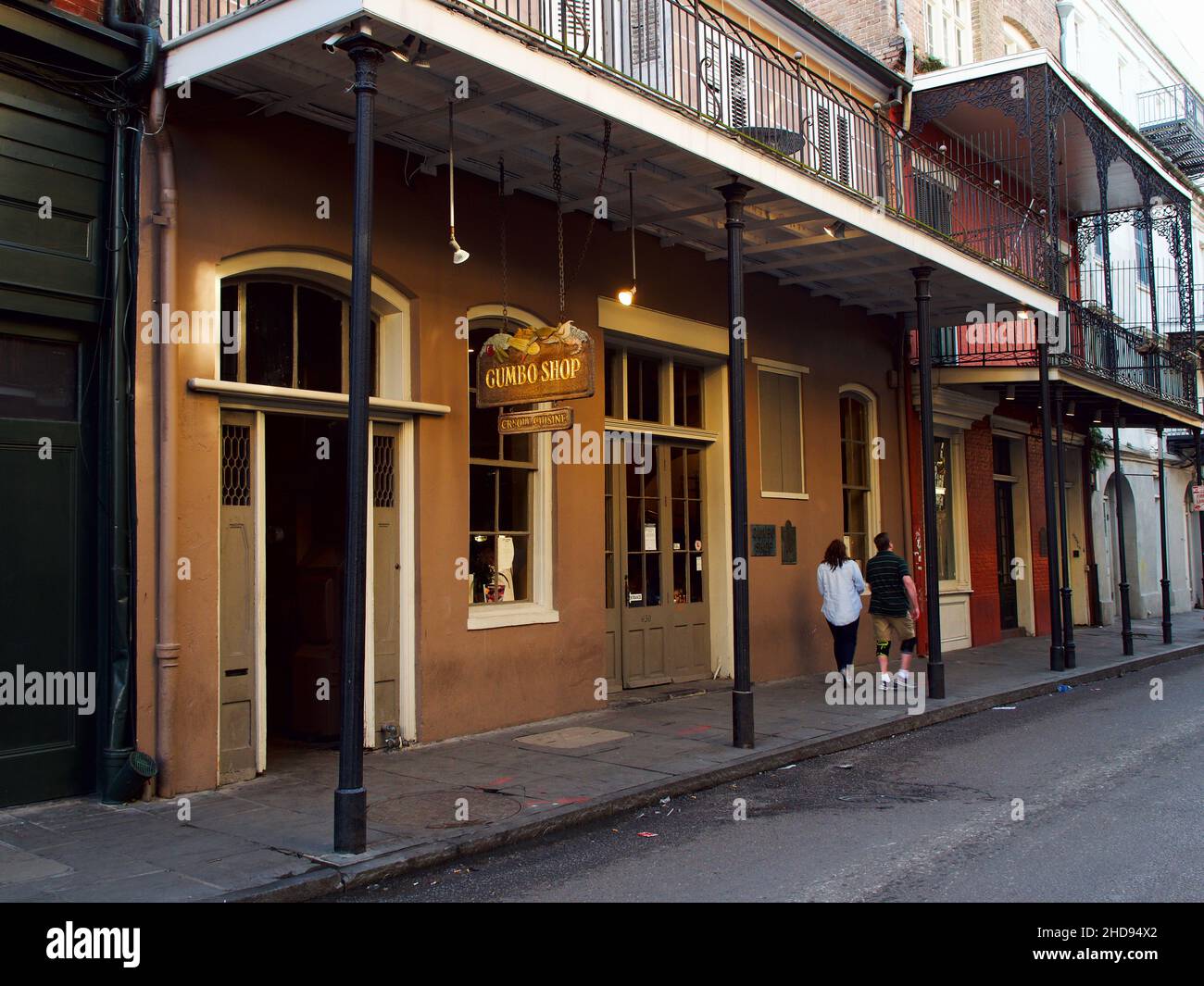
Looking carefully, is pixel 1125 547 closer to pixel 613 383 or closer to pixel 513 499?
pixel 613 383

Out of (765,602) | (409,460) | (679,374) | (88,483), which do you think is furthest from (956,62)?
(88,483)

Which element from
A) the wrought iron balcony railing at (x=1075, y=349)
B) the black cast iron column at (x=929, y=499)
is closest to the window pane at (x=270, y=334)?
the black cast iron column at (x=929, y=499)

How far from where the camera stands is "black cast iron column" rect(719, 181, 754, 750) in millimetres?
8750

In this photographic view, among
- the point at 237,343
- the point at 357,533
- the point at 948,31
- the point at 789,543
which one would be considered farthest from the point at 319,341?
the point at 948,31

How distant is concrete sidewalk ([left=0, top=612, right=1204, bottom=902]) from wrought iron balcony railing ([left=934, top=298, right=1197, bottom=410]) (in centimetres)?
622

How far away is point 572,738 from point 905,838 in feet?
11.4

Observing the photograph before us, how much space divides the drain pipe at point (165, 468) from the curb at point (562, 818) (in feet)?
6.80

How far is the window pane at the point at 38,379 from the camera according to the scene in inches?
272

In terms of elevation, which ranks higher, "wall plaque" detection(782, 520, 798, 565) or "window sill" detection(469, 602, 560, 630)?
"wall plaque" detection(782, 520, 798, 565)

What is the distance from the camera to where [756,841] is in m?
6.27

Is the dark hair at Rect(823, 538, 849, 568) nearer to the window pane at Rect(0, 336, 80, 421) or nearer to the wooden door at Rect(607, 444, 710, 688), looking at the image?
the wooden door at Rect(607, 444, 710, 688)

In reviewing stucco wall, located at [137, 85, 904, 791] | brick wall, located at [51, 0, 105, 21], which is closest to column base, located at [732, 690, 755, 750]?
stucco wall, located at [137, 85, 904, 791]

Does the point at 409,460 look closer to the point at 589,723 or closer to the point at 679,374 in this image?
the point at 589,723

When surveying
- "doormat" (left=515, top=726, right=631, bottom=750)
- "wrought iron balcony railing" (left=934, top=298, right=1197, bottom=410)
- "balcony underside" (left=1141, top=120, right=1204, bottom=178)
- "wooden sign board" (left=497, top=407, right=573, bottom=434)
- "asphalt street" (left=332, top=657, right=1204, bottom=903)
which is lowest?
"asphalt street" (left=332, top=657, right=1204, bottom=903)
